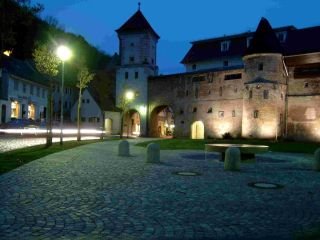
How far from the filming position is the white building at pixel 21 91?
159 feet

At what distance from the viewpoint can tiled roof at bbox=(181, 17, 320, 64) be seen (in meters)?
44.8

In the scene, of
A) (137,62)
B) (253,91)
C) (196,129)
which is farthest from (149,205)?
(137,62)

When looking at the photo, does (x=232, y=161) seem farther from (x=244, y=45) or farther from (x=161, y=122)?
(x=161, y=122)

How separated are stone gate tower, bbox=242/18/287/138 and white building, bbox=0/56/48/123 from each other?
2996 centimetres

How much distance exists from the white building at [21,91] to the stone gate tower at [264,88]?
29957 mm

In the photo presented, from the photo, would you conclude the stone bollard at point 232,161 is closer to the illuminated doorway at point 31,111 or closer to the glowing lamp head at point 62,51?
the glowing lamp head at point 62,51

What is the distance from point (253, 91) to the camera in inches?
1692

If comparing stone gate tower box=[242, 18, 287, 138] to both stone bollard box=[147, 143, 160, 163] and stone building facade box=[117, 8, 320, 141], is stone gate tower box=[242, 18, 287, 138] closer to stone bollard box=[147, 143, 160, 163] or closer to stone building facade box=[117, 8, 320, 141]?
stone building facade box=[117, 8, 320, 141]

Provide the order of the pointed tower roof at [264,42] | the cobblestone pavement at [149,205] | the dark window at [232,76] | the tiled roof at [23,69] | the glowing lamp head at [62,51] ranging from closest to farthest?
the cobblestone pavement at [149,205]
the glowing lamp head at [62,51]
the pointed tower roof at [264,42]
the dark window at [232,76]
the tiled roof at [23,69]

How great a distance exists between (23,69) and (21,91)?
449cm

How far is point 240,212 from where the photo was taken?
761 centimetres

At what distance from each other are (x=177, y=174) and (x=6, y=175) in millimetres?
5754

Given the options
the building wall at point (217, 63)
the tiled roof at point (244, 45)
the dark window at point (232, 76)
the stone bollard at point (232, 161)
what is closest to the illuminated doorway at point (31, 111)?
the tiled roof at point (244, 45)

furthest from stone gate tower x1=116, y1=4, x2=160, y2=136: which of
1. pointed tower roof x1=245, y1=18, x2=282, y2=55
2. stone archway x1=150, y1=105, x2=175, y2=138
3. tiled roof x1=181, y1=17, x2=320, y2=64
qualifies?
pointed tower roof x1=245, y1=18, x2=282, y2=55
